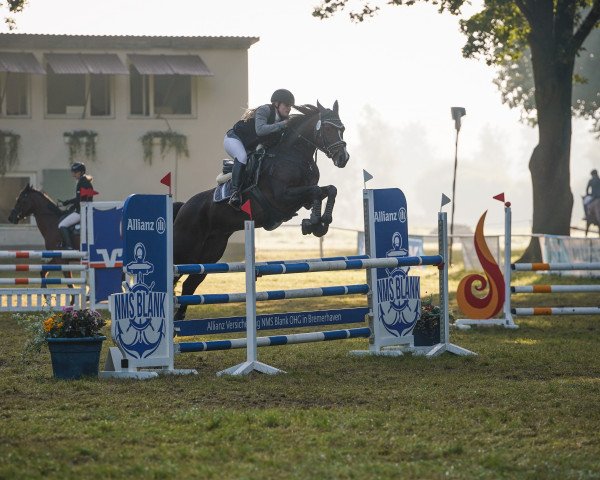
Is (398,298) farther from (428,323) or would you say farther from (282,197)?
(282,197)

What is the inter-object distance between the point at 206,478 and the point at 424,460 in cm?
115

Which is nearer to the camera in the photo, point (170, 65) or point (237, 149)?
point (237, 149)

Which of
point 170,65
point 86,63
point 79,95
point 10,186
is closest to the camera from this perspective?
point 86,63

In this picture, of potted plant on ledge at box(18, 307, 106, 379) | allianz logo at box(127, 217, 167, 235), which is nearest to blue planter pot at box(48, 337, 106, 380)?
potted plant on ledge at box(18, 307, 106, 379)

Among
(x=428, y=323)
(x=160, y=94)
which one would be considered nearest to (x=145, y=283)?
(x=428, y=323)

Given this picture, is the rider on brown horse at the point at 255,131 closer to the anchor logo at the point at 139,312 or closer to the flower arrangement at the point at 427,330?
Result: the flower arrangement at the point at 427,330

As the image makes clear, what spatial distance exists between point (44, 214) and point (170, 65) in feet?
61.3

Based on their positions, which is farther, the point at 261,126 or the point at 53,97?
the point at 53,97

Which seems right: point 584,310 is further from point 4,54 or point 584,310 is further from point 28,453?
point 4,54

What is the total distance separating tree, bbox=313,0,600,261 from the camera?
85.2 feet

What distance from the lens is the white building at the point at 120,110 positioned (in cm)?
3725

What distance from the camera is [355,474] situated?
5.78 metres

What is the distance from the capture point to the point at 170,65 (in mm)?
37250

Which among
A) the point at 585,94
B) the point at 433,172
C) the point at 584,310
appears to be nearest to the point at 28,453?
the point at 584,310
